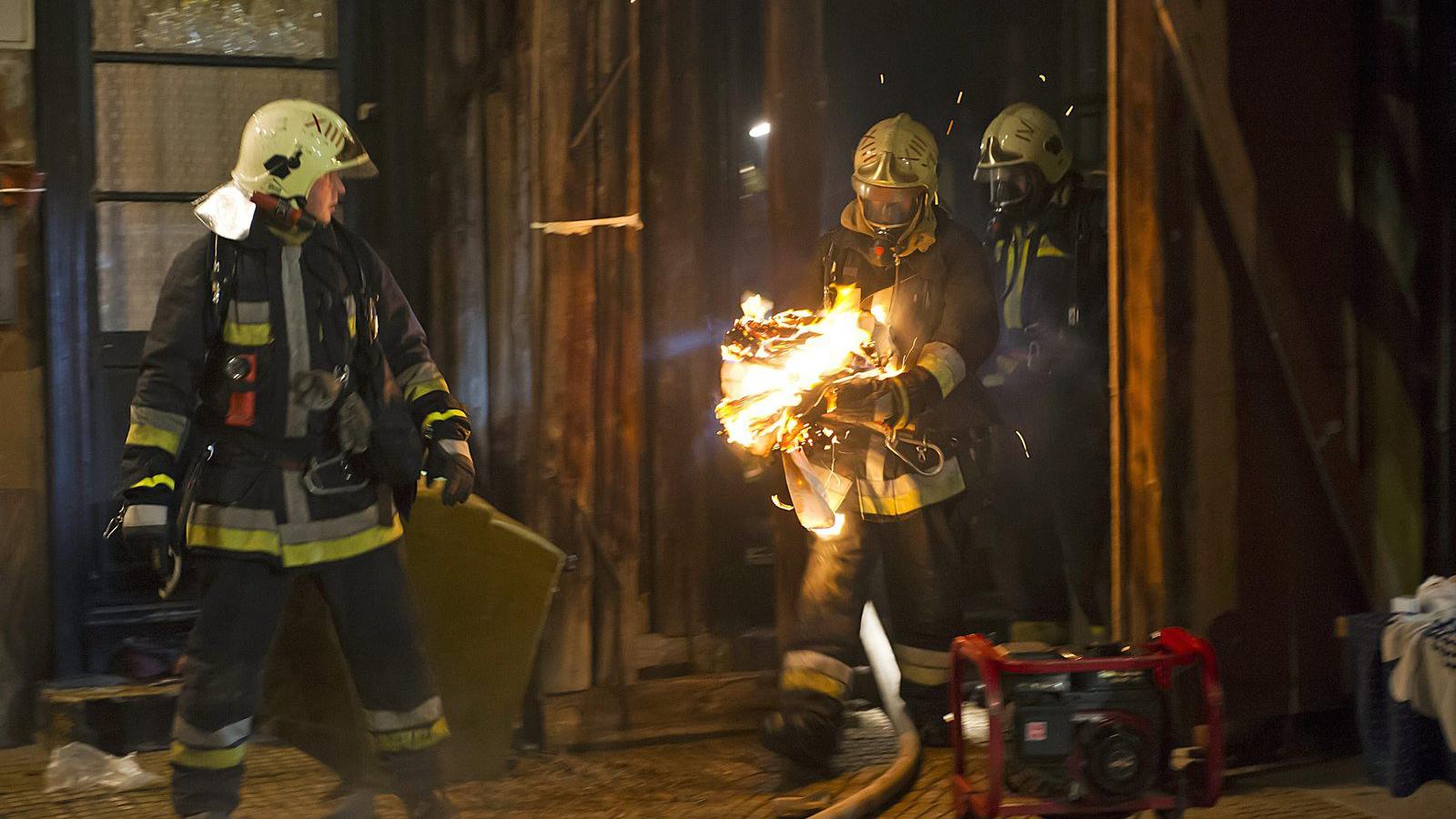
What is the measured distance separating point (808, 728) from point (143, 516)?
2486mm

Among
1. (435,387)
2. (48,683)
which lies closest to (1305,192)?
(435,387)

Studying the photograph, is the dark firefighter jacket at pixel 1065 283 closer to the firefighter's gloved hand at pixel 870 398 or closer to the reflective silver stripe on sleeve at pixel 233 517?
the firefighter's gloved hand at pixel 870 398

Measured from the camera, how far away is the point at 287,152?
5004mm

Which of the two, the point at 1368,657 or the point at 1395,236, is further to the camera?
the point at 1395,236

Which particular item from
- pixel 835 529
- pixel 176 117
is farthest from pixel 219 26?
pixel 835 529

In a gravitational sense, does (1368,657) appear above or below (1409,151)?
below

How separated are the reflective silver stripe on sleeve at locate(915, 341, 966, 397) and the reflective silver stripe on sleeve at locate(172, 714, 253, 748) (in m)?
2.71

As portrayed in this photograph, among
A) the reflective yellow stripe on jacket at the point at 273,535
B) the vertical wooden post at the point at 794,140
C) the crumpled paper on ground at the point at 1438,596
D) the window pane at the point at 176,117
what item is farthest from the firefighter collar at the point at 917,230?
the window pane at the point at 176,117

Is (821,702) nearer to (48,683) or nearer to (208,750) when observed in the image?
(208,750)

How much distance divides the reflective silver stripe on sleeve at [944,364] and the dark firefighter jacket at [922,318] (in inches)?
2.1

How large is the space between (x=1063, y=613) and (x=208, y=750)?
390 cm

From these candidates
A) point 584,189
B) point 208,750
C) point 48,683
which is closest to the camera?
point 208,750

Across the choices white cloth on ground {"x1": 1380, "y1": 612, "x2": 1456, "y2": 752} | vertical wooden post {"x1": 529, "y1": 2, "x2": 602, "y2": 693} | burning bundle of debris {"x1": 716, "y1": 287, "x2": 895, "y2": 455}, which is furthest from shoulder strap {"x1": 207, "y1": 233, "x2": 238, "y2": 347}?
white cloth on ground {"x1": 1380, "y1": 612, "x2": 1456, "y2": 752}

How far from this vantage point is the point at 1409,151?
19.4 ft
